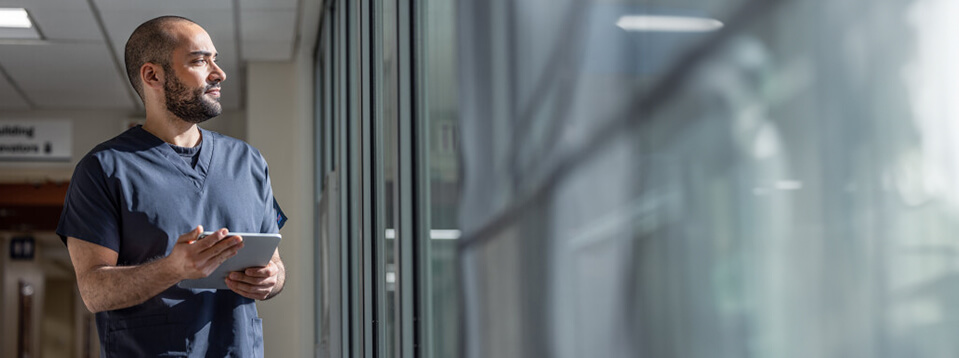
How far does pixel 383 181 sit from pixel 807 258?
2.15 meters

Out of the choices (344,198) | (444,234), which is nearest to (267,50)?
(344,198)

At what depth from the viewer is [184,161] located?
1.94 m

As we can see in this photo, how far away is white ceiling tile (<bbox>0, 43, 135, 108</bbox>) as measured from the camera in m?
6.02

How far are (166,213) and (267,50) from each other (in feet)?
14.9

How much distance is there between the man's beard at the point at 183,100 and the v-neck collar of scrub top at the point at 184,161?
7cm

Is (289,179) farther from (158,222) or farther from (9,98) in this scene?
(158,222)

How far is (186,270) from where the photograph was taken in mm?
1657

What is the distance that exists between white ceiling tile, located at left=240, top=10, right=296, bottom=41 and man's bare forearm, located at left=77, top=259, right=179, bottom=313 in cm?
382

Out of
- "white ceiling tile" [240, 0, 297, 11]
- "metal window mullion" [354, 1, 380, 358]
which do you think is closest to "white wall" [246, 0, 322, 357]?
"white ceiling tile" [240, 0, 297, 11]

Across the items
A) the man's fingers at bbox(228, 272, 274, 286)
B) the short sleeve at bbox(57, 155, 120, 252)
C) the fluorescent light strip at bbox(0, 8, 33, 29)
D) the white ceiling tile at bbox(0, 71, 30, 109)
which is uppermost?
the fluorescent light strip at bbox(0, 8, 33, 29)

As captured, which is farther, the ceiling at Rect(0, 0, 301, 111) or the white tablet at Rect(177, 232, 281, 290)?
the ceiling at Rect(0, 0, 301, 111)

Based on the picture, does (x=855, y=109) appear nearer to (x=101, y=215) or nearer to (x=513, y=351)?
(x=513, y=351)

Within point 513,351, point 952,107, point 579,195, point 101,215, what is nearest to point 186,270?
point 101,215

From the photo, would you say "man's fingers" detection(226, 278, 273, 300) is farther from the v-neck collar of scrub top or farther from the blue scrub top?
the v-neck collar of scrub top
